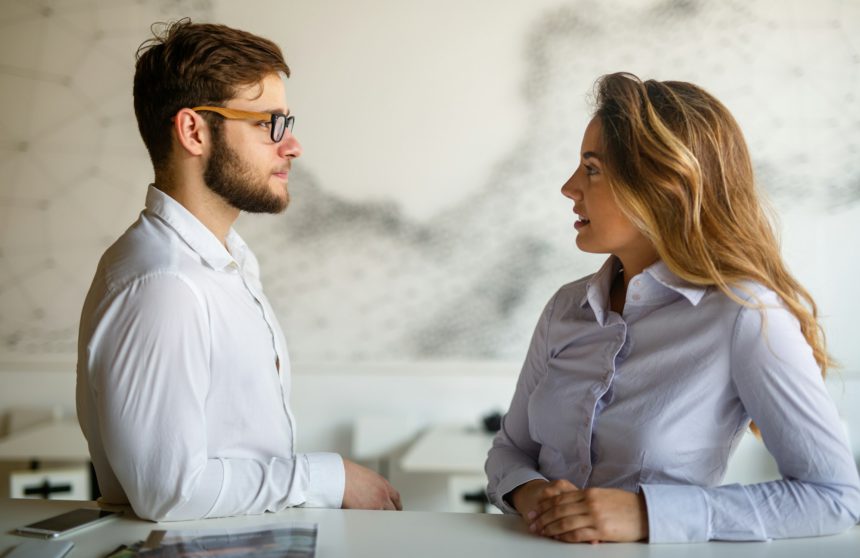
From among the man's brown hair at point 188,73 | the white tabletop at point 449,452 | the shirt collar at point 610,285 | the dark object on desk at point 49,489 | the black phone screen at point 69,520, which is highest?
the man's brown hair at point 188,73

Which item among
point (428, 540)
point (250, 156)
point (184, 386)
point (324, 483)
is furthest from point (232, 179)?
point (428, 540)

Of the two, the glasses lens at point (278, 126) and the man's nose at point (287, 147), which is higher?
the glasses lens at point (278, 126)

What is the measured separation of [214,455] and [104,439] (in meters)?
0.20

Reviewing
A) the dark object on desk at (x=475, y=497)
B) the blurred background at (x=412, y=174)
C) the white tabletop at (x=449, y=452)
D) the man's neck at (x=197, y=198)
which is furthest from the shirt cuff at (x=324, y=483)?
the blurred background at (x=412, y=174)

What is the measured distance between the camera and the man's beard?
5.49 feet

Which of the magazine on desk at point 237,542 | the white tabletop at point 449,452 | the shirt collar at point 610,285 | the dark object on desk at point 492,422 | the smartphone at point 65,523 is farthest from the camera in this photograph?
the dark object on desk at point 492,422

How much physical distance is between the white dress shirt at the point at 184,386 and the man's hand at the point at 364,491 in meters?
0.03

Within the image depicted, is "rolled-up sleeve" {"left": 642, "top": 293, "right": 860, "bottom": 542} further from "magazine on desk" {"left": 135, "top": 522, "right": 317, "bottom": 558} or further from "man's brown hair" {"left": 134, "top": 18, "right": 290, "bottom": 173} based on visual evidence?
"man's brown hair" {"left": 134, "top": 18, "right": 290, "bottom": 173}

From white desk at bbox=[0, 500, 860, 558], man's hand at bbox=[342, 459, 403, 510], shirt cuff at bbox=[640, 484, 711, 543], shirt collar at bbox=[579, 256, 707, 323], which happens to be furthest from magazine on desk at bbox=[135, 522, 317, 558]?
shirt collar at bbox=[579, 256, 707, 323]

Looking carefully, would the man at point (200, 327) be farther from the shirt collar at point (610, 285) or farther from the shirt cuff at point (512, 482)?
the shirt collar at point (610, 285)

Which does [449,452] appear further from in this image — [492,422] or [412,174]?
[412,174]

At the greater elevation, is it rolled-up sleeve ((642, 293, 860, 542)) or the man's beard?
the man's beard

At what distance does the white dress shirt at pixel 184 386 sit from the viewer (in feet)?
4.28

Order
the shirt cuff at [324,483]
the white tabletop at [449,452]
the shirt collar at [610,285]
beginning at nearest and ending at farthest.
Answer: the shirt collar at [610,285]
the shirt cuff at [324,483]
the white tabletop at [449,452]
